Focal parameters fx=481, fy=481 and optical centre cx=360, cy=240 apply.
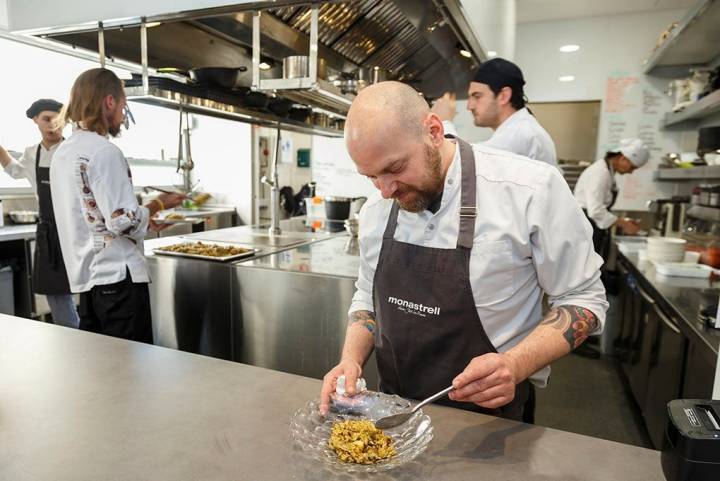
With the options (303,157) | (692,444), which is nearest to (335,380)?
(692,444)

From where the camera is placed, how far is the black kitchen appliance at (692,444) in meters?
0.66

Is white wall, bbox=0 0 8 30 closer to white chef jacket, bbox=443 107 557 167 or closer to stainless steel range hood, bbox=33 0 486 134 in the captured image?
stainless steel range hood, bbox=33 0 486 134

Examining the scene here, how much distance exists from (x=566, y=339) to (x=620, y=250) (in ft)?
10.3

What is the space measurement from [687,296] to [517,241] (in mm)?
1661

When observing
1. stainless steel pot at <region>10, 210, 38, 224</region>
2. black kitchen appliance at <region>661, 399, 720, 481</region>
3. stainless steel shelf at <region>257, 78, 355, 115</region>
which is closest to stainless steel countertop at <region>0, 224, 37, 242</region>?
stainless steel pot at <region>10, 210, 38, 224</region>

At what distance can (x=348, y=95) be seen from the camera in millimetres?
2805

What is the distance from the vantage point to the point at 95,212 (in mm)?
2193

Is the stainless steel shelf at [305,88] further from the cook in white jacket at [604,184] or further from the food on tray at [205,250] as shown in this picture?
the cook in white jacket at [604,184]

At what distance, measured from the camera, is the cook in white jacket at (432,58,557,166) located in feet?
8.75

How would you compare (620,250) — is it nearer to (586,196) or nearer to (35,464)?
(586,196)

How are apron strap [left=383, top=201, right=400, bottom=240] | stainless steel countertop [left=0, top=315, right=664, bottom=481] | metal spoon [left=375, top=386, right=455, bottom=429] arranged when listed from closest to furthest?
stainless steel countertop [left=0, top=315, right=664, bottom=481]
metal spoon [left=375, top=386, right=455, bottom=429]
apron strap [left=383, top=201, right=400, bottom=240]

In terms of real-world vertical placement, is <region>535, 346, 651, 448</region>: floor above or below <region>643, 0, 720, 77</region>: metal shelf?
below

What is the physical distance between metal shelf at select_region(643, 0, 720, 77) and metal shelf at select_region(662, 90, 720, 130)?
1.68ft

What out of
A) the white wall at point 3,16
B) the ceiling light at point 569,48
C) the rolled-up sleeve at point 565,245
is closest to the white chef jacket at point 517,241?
the rolled-up sleeve at point 565,245
